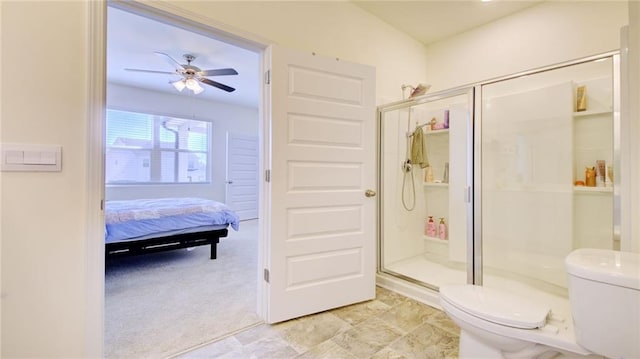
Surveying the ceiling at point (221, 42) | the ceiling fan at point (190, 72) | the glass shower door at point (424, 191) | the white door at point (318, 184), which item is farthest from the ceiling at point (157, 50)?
the glass shower door at point (424, 191)

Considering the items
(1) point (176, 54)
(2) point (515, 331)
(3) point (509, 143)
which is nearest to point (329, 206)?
(2) point (515, 331)

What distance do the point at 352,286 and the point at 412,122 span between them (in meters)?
1.78

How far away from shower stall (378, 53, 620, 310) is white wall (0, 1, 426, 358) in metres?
2.18

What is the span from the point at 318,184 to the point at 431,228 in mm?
1728

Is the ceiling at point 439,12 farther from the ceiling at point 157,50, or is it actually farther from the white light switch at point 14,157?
the white light switch at point 14,157

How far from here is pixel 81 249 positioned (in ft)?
4.53

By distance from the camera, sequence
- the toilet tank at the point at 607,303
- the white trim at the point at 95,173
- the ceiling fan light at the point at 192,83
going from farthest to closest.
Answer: the ceiling fan light at the point at 192,83
the white trim at the point at 95,173
the toilet tank at the point at 607,303

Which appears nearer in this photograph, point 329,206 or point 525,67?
point 329,206

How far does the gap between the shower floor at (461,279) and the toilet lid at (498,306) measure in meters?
0.93

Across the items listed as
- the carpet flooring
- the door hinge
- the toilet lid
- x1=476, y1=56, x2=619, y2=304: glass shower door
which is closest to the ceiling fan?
the door hinge

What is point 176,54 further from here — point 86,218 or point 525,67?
Result: point 525,67

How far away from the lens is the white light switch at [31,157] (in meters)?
1.23

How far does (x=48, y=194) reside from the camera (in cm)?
131

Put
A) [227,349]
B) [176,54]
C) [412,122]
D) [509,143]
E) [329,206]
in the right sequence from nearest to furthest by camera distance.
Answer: [227,349] < [329,206] < [509,143] < [412,122] < [176,54]
